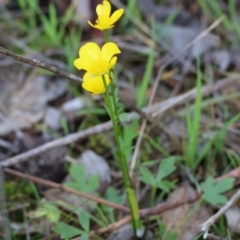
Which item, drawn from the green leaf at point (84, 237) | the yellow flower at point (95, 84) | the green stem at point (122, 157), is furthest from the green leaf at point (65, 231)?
the yellow flower at point (95, 84)

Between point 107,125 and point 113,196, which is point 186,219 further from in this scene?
point 107,125

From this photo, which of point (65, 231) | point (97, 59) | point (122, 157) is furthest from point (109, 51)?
point (65, 231)

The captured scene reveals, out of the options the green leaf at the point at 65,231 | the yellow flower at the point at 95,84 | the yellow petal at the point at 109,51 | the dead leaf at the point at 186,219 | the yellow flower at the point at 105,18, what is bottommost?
the dead leaf at the point at 186,219

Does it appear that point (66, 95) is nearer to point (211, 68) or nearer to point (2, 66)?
point (2, 66)

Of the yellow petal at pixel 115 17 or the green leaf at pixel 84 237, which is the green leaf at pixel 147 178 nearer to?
the green leaf at pixel 84 237

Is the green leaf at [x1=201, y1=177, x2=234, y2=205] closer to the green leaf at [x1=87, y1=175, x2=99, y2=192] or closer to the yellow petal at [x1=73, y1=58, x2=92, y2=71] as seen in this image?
the green leaf at [x1=87, y1=175, x2=99, y2=192]

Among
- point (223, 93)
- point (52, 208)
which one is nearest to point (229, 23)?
point (223, 93)
